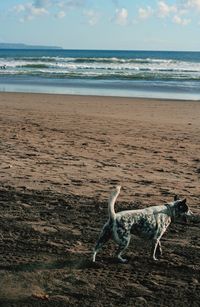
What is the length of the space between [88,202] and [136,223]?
98.9 inches

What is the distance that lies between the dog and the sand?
26 centimetres

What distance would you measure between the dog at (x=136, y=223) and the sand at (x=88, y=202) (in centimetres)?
26

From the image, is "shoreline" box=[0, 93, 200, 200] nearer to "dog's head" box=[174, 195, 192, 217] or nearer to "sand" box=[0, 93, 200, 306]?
"sand" box=[0, 93, 200, 306]

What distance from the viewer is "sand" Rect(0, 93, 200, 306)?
16.9ft

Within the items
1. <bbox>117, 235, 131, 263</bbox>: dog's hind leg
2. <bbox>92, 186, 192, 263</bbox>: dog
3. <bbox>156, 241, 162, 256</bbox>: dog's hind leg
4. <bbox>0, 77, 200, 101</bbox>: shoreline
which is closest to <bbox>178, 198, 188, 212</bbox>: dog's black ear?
<bbox>92, 186, 192, 263</bbox>: dog

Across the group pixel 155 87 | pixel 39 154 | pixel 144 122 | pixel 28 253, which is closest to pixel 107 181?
pixel 39 154

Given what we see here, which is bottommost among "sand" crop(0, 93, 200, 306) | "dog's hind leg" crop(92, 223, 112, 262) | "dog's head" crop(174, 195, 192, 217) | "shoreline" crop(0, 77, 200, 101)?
"sand" crop(0, 93, 200, 306)

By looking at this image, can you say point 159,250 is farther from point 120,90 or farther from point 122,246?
point 120,90

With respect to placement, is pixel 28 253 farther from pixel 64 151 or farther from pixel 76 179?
pixel 64 151

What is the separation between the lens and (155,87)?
31531mm

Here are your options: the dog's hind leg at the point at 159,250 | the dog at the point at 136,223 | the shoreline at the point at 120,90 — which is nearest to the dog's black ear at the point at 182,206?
the dog at the point at 136,223

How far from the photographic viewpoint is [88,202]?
317 inches

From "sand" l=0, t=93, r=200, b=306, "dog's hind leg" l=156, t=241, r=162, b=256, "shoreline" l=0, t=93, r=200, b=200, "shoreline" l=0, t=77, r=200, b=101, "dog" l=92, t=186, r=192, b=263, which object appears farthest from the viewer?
"shoreline" l=0, t=77, r=200, b=101

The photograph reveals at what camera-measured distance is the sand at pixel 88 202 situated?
16.9 ft
